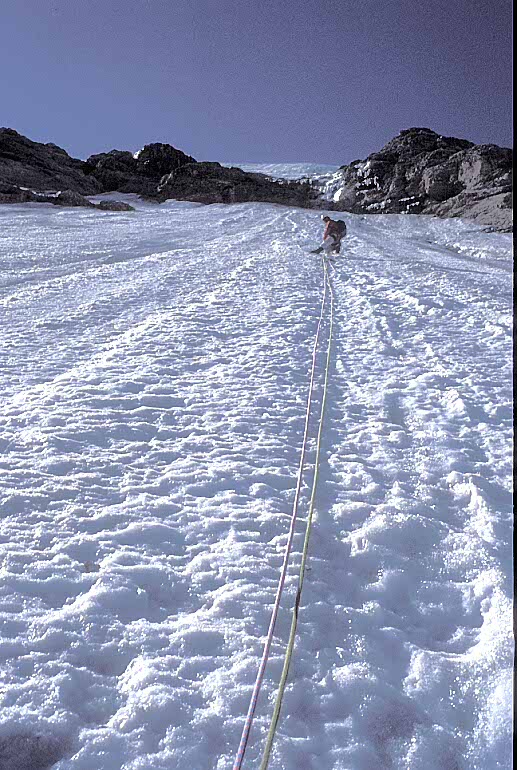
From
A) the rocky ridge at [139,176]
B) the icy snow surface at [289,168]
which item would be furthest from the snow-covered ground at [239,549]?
the icy snow surface at [289,168]

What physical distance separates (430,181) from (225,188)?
1656 centimetres

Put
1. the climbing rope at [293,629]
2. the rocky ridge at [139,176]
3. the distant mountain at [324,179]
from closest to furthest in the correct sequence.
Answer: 1. the climbing rope at [293,629]
2. the distant mountain at [324,179]
3. the rocky ridge at [139,176]

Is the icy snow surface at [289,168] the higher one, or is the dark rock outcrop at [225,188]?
the icy snow surface at [289,168]

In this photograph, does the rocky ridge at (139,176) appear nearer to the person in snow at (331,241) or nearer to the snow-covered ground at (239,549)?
the person in snow at (331,241)

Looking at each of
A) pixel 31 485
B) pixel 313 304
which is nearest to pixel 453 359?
pixel 313 304

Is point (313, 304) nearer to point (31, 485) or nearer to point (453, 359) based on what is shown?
point (453, 359)

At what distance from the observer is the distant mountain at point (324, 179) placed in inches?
1467

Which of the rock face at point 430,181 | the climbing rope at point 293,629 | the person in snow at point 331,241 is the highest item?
the rock face at point 430,181

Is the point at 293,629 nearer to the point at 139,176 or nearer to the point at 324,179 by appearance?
the point at 139,176

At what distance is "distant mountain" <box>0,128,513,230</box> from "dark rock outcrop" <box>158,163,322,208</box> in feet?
0.27

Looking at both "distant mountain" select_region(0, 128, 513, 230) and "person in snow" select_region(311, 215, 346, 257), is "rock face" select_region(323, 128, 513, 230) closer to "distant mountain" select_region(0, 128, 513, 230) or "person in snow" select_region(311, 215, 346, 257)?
"distant mountain" select_region(0, 128, 513, 230)

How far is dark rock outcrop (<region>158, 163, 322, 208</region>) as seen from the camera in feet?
153

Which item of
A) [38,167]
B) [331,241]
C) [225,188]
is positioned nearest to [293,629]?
[331,241]

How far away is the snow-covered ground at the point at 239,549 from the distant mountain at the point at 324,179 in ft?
90.8
